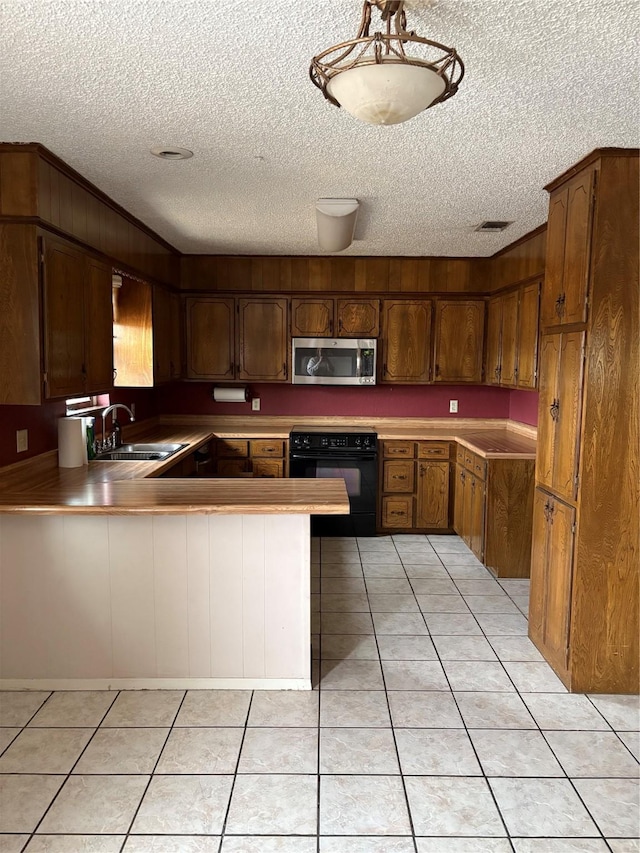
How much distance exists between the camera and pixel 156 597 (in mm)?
2811

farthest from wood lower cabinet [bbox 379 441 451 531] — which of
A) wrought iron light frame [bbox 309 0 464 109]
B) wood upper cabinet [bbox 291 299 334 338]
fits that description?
wrought iron light frame [bbox 309 0 464 109]

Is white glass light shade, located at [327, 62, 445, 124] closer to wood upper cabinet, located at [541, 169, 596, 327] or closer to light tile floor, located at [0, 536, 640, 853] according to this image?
wood upper cabinet, located at [541, 169, 596, 327]

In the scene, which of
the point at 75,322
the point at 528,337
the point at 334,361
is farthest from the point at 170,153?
the point at 334,361

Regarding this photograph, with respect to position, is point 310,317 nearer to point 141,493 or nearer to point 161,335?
point 161,335

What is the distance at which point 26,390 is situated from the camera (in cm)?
271

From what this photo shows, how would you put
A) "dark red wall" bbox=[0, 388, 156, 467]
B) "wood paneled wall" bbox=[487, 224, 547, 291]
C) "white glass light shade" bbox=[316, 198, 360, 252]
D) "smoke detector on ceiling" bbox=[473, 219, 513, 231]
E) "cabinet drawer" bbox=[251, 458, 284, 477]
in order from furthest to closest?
"cabinet drawer" bbox=[251, 458, 284, 477] → "wood paneled wall" bbox=[487, 224, 547, 291] → "smoke detector on ceiling" bbox=[473, 219, 513, 231] → "white glass light shade" bbox=[316, 198, 360, 252] → "dark red wall" bbox=[0, 388, 156, 467]

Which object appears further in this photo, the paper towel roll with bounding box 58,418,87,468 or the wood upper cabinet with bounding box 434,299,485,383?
the wood upper cabinet with bounding box 434,299,485,383

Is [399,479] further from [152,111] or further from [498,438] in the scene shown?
[152,111]

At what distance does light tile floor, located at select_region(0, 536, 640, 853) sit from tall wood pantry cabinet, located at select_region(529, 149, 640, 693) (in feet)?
0.84

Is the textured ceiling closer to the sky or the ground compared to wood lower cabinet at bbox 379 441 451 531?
closer to the sky

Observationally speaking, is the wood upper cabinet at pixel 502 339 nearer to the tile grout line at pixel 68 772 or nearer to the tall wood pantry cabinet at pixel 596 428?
the tall wood pantry cabinet at pixel 596 428

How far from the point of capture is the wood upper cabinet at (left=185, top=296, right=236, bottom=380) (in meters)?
5.33

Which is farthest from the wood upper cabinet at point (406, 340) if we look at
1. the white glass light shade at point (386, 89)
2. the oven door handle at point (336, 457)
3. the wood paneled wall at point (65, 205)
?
the white glass light shade at point (386, 89)

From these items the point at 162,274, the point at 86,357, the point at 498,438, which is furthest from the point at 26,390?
the point at 498,438
